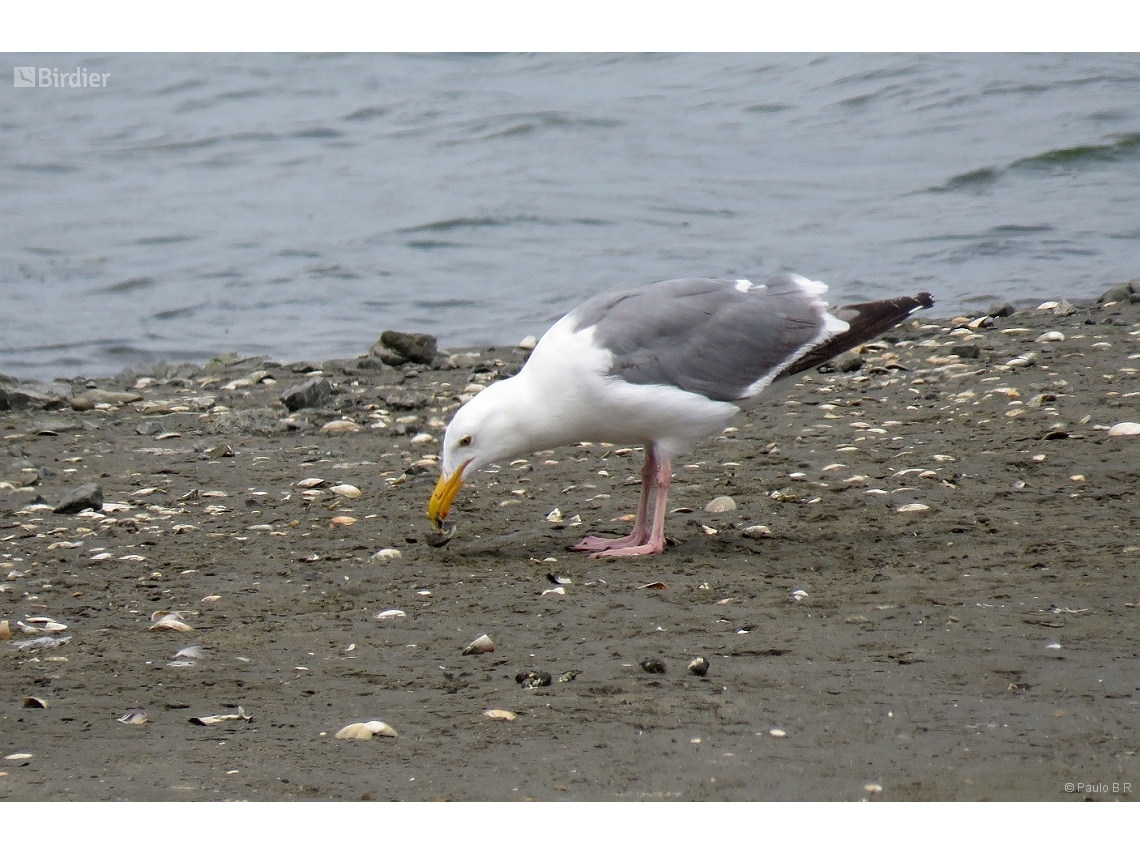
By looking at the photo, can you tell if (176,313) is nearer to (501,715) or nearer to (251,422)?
(251,422)

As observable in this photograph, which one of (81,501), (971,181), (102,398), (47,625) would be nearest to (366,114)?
(971,181)

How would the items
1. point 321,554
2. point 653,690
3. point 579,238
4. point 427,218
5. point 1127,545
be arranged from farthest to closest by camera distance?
point 427,218 → point 579,238 → point 321,554 → point 1127,545 → point 653,690

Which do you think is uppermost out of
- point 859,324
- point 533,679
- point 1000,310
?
point 859,324

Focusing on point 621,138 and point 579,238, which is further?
point 621,138

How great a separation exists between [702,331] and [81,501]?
281 cm

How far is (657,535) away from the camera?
5.20 m

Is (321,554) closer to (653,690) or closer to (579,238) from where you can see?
(653,690)

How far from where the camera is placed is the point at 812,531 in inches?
208

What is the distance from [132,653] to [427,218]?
1142 cm

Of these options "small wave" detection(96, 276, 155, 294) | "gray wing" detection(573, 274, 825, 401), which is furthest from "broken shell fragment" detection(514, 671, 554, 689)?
"small wave" detection(96, 276, 155, 294)

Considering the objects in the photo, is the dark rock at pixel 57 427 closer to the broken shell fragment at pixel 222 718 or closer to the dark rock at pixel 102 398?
the dark rock at pixel 102 398

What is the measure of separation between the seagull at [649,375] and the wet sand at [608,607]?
0.34 meters

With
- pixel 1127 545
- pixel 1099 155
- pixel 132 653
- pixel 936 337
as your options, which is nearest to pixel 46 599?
pixel 132 653

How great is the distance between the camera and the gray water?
12180mm
